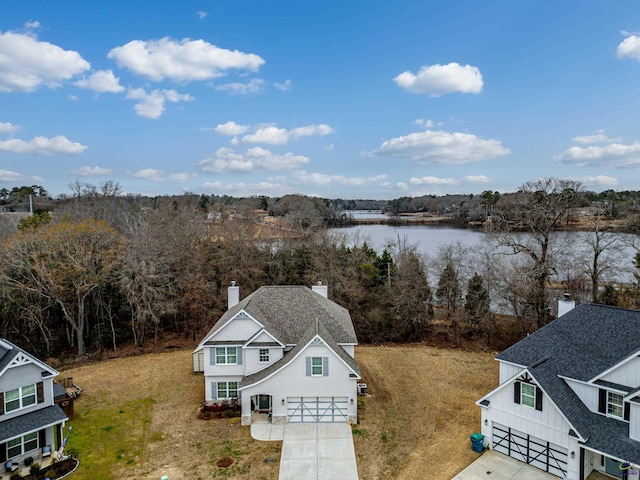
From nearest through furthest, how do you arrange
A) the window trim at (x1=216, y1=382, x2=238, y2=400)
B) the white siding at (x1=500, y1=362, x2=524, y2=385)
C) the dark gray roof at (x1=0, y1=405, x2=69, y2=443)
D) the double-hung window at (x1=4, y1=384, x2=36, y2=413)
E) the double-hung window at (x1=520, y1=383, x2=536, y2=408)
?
the double-hung window at (x1=520, y1=383, x2=536, y2=408), the dark gray roof at (x1=0, y1=405, x2=69, y2=443), the double-hung window at (x1=4, y1=384, x2=36, y2=413), the white siding at (x1=500, y1=362, x2=524, y2=385), the window trim at (x1=216, y1=382, x2=238, y2=400)

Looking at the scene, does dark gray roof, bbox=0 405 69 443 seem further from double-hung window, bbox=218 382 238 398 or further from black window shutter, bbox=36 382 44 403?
double-hung window, bbox=218 382 238 398

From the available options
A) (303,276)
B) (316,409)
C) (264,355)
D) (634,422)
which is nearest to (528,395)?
(634,422)

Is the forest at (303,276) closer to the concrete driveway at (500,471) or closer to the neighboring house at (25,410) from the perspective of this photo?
the neighboring house at (25,410)

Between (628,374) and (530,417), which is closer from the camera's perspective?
(628,374)

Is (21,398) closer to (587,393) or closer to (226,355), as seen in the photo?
(226,355)

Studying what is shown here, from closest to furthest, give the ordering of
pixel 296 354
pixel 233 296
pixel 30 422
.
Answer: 1. pixel 30 422
2. pixel 296 354
3. pixel 233 296

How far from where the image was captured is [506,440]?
16219 mm

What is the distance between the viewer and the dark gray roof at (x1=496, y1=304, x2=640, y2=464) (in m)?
13.8

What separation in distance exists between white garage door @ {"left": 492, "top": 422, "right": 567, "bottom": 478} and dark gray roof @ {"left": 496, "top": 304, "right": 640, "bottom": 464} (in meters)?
1.47

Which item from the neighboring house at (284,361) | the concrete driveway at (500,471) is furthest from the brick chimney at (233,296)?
the concrete driveway at (500,471)

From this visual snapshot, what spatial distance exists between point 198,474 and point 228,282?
855 inches

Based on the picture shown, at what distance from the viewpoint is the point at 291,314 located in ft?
78.1

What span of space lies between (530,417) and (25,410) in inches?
766

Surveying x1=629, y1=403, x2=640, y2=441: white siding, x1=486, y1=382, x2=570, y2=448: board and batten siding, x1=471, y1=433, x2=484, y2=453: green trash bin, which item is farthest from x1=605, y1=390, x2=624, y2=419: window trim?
x1=471, y1=433, x2=484, y2=453: green trash bin
